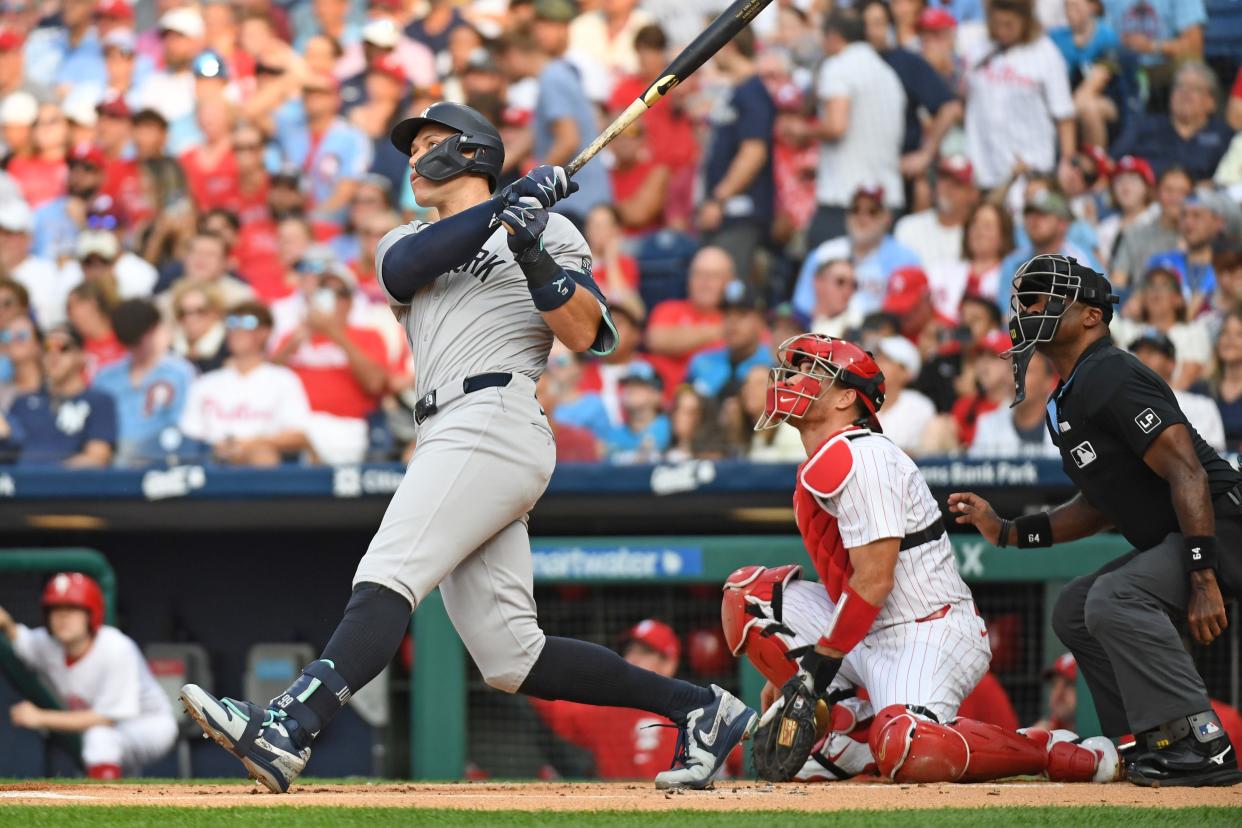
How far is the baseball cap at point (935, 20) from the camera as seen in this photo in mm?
7680

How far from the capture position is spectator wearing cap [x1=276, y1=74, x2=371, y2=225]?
8.09 meters

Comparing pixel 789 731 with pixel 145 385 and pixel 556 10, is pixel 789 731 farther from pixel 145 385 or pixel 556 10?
pixel 556 10

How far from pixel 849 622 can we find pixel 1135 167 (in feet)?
12.5

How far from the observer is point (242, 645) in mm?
6715

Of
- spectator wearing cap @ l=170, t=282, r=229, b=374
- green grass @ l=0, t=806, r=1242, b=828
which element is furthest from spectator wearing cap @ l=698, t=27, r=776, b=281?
green grass @ l=0, t=806, r=1242, b=828

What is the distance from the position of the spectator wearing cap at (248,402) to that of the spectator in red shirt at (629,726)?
5.89 feet

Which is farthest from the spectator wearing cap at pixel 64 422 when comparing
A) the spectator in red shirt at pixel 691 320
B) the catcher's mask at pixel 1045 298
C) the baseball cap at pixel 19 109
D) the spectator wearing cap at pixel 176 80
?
the catcher's mask at pixel 1045 298

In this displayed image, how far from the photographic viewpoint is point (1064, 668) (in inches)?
217

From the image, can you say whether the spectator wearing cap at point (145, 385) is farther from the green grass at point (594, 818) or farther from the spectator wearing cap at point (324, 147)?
the green grass at point (594, 818)

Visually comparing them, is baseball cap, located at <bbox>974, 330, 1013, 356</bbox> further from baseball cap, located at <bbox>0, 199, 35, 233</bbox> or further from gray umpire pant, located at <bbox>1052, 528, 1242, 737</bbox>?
baseball cap, located at <bbox>0, 199, 35, 233</bbox>

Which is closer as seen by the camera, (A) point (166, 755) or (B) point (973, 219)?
(A) point (166, 755)

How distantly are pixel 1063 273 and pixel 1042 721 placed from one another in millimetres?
1967

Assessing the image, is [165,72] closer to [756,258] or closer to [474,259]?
[756,258]

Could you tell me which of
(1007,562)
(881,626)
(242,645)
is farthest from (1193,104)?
(242,645)
